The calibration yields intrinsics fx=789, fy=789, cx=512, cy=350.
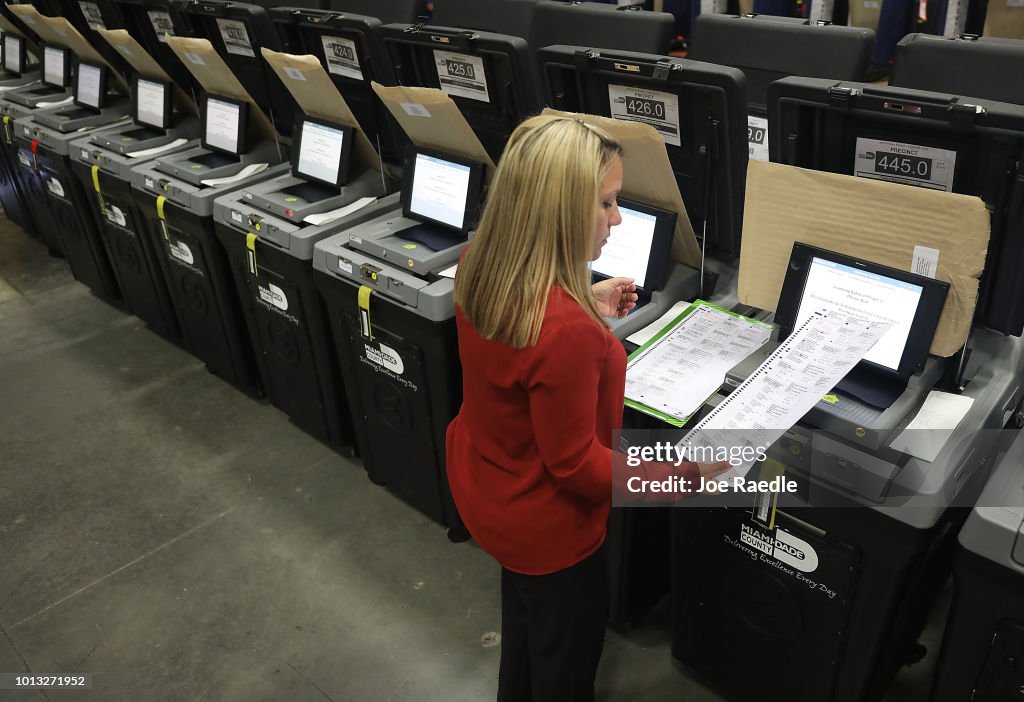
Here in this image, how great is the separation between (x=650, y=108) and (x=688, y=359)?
0.60 meters

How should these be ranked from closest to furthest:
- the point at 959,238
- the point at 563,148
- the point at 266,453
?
the point at 563,148 < the point at 959,238 < the point at 266,453

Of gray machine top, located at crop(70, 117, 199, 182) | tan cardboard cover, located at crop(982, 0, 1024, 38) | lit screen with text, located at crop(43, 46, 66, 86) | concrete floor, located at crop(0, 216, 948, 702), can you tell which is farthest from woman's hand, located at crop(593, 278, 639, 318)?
lit screen with text, located at crop(43, 46, 66, 86)

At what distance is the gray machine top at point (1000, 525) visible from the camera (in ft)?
4.20

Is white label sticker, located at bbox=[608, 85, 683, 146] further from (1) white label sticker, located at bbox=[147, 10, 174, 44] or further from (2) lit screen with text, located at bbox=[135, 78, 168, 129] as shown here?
(2) lit screen with text, located at bbox=[135, 78, 168, 129]

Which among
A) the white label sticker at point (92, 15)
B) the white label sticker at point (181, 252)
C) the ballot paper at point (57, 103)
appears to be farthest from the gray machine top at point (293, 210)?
the ballot paper at point (57, 103)

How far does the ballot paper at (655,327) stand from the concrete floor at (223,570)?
897 millimetres

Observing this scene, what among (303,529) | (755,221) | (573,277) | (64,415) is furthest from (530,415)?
(64,415)

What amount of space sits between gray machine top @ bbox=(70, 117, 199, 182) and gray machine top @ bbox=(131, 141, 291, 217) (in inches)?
4.0

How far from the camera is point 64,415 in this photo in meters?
3.34

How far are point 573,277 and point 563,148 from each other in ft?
0.63

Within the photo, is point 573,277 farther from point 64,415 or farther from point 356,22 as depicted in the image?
point 64,415

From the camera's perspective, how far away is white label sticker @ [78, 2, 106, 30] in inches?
157

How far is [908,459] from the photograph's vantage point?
144 centimetres

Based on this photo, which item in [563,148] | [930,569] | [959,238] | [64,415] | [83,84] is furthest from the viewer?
[83,84]
